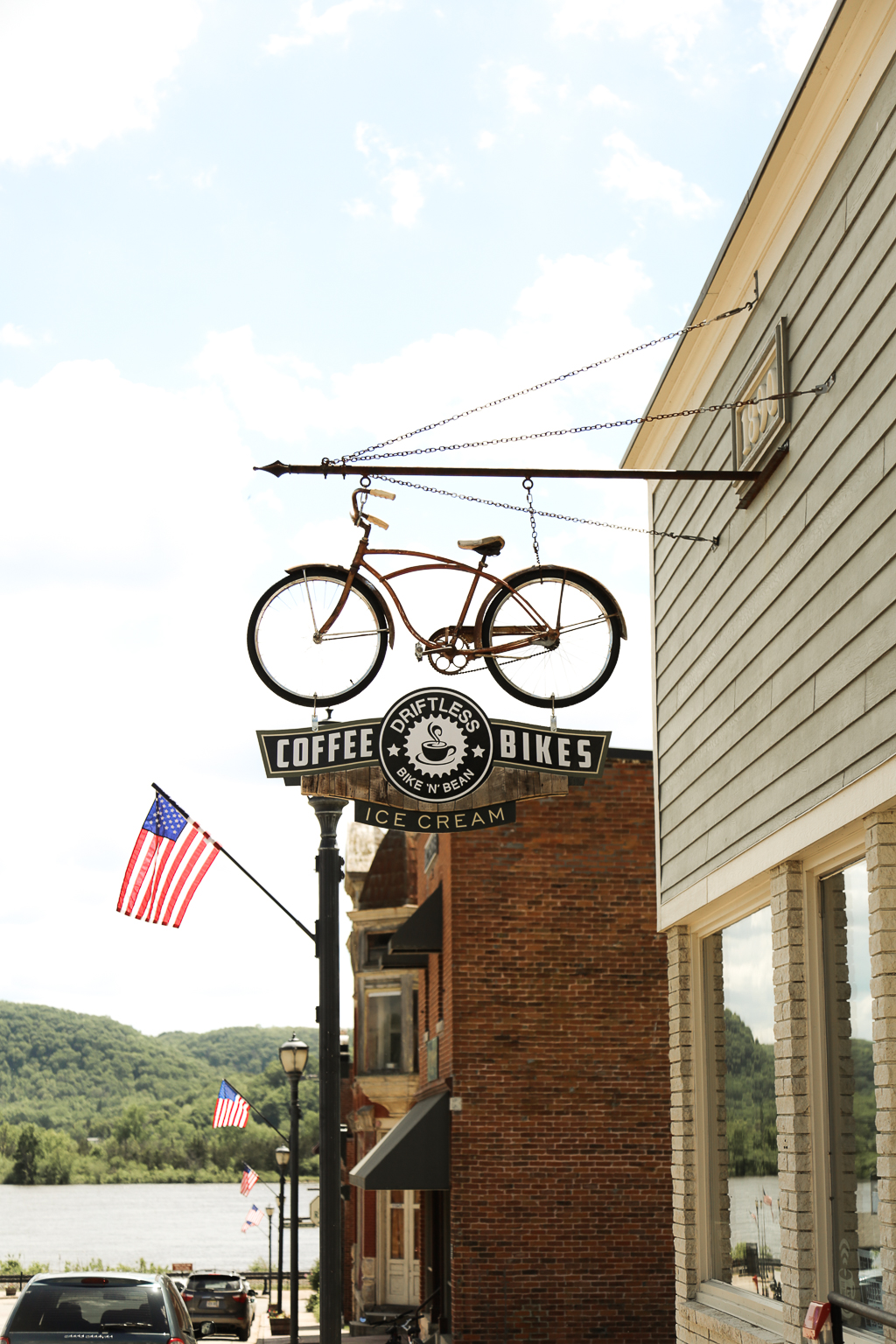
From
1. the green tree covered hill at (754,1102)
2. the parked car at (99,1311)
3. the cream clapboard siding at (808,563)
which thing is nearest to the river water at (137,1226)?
the parked car at (99,1311)

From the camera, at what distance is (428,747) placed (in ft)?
30.7

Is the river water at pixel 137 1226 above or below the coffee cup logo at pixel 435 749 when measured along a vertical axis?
below

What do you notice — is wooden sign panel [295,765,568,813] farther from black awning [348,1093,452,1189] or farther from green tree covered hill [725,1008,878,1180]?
black awning [348,1093,452,1189]

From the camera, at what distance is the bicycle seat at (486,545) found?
31.9ft

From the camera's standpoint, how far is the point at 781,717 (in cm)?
780

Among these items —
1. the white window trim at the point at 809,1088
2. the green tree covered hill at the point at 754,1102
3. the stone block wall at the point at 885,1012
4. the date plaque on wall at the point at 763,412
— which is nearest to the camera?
the stone block wall at the point at 885,1012

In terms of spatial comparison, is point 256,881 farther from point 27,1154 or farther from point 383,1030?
point 27,1154

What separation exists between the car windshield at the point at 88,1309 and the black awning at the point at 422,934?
8992mm

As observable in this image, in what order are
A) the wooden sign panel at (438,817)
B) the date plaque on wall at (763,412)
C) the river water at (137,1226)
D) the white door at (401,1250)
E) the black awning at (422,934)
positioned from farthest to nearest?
the river water at (137,1226)
the white door at (401,1250)
the black awning at (422,934)
the wooden sign panel at (438,817)
the date plaque on wall at (763,412)

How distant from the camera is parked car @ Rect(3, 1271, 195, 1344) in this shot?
1012cm

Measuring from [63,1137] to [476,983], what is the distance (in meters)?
101

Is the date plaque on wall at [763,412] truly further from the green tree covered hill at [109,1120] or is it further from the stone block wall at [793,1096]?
the green tree covered hill at [109,1120]

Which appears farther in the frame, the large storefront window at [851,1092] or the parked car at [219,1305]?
the parked car at [219,1305]

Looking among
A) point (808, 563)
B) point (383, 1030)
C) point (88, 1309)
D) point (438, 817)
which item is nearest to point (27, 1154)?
point (383, 1030)
